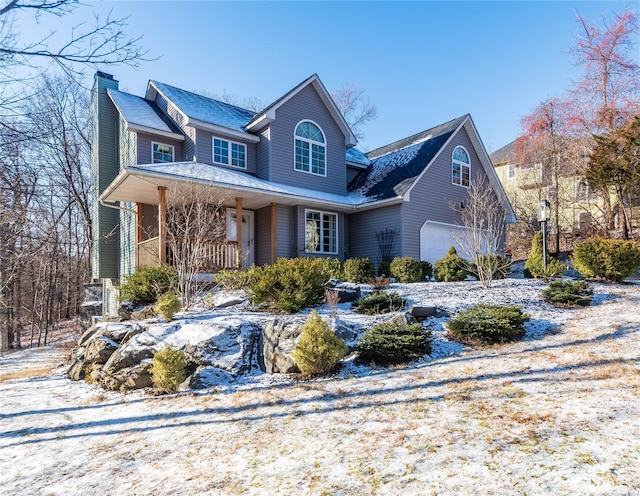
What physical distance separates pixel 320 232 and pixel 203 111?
5982mm

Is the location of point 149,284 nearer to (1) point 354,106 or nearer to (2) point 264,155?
(2) point 264,155

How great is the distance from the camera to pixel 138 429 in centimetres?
396

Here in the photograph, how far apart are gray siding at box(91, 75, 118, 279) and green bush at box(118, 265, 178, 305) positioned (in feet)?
21.1

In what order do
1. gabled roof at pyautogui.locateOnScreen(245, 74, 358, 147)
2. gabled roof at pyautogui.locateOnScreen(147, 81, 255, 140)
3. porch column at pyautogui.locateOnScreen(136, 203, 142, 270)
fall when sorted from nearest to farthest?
porch column at pyautogui.locateOnScreen(136, 203, 142, 270)
gabled roof at pyautogui.locateOnScreen(147, 81, 255, 140)
gabled roof at pyautogui.locateOnScreen(245, 74, 358, 147)

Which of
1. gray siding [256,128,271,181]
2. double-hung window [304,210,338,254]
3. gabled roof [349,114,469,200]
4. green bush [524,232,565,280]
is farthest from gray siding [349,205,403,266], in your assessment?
green bush [524,232,565,280]

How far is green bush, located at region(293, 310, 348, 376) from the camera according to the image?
16.1 feet

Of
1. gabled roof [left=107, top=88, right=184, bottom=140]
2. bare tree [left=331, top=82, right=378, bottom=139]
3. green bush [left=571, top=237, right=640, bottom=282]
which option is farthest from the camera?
bare tree [left=331, top=82, right=378, bottom=139]

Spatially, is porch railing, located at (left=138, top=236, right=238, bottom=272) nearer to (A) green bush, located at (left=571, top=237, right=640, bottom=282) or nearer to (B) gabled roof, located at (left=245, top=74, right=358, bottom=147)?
(B) gabled roof, located at (left=245, top=74, right=358, bottom=147)

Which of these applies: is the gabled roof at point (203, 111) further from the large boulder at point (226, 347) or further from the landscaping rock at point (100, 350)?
the large boulder at point (226, 347)

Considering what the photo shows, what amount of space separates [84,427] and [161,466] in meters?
1.77

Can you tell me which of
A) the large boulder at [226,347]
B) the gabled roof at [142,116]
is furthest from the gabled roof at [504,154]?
the large boulder at [226,347]

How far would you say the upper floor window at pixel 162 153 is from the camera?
40.7 feet

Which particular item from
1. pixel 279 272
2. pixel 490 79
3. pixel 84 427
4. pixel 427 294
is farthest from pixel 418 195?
pixel 84 427

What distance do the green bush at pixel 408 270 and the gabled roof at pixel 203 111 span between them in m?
6.87
